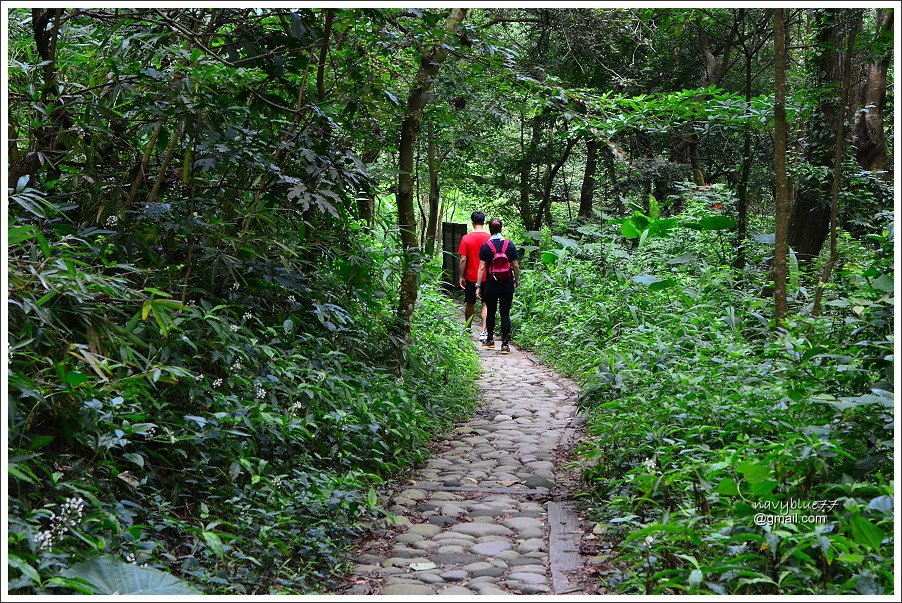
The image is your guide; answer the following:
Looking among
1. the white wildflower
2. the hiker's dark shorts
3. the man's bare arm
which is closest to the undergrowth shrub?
the white wildflower

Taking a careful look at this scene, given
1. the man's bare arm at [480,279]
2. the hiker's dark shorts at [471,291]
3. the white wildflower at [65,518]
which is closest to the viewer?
the white wildflower at [65,518]

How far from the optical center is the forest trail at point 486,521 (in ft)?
12.3

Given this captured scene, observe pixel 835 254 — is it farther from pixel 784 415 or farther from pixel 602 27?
pixel 602 27

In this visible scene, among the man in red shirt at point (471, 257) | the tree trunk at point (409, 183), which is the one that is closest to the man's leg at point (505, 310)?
the man in red shirt at point (471, 257)

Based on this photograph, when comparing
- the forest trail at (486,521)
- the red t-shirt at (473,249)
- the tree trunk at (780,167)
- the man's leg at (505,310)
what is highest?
the tree trunk at (780,167)

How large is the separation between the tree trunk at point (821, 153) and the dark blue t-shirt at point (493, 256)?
359 centimetres

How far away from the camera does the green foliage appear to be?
3055 millimetres

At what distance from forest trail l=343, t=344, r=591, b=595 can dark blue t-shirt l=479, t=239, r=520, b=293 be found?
10.8ft

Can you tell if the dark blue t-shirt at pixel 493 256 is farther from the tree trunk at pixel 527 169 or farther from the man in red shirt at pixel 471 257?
the tree trunk at pixel 527 169

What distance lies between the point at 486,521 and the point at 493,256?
6221 millimetres

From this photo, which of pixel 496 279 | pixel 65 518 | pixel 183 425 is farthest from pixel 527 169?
pixel 65 518

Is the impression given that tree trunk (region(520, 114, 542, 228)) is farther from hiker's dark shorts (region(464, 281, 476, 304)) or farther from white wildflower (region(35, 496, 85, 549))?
Result: white wildflower (region(35, 496, 85, 549))

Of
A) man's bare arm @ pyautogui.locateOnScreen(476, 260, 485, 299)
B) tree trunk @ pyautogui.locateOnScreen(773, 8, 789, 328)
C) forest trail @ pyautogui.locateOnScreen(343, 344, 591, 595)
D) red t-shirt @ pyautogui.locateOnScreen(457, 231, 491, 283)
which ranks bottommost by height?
forest trail @ pyautogui.locateOnScreen(343, 344, 591, 595)

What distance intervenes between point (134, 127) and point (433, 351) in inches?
153
